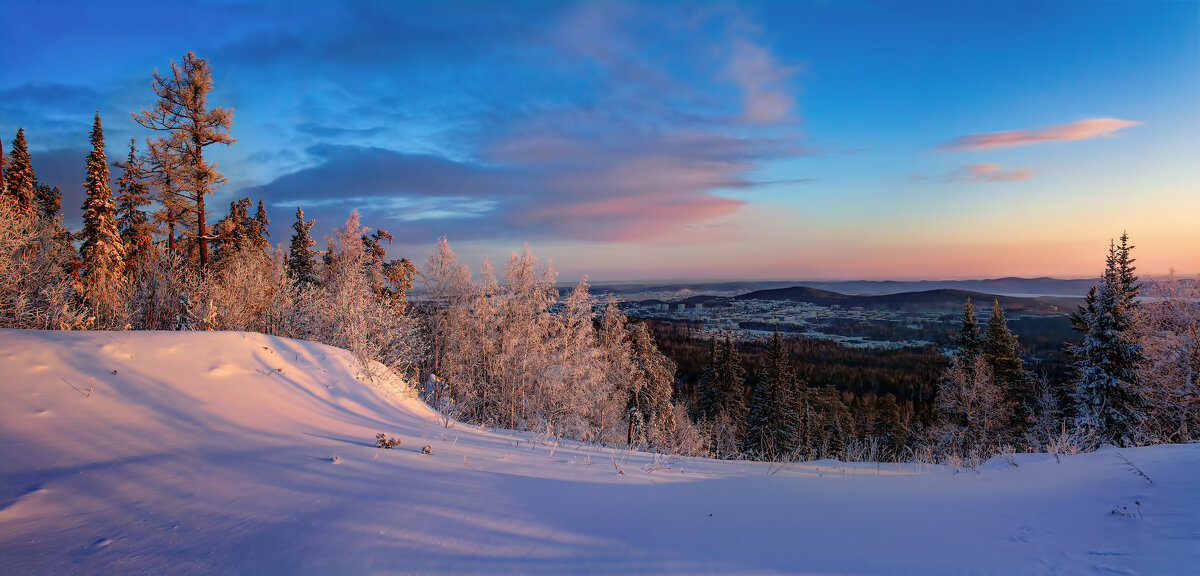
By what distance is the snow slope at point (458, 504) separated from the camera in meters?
2.57

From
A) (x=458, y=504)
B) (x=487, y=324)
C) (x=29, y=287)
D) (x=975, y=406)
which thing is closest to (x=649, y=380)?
(x=487, y=324)

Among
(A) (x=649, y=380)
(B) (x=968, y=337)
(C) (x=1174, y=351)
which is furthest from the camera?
(A) (x=649, y=380)

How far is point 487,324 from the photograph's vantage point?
2634 cm

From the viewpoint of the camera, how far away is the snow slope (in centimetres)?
257

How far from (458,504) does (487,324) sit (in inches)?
922

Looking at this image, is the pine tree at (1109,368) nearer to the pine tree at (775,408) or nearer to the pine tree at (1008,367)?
the pine tree at (1008,367)

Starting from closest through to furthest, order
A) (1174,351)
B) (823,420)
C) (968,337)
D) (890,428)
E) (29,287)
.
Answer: (1174,351), (29,287), (968,337), (890,428), (823,420)

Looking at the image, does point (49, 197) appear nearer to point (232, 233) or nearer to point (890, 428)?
point (232, 233)

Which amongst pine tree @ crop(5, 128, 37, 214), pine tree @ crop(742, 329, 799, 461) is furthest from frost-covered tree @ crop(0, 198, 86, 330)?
pine tree @ crop(742, 329, 799, 461)

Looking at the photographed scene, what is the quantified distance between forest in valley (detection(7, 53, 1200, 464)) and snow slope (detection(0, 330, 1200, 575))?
10.9ft

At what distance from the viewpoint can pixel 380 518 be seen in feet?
10.2

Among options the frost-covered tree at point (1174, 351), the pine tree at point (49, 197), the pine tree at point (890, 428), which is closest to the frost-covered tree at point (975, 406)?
the frost-covered tree at point (1174, 351)

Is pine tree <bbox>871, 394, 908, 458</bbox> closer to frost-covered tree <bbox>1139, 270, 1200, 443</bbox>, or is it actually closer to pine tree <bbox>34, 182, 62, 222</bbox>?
frost-covered tree <bbox>1139, 270, 1200, 443</bbox>

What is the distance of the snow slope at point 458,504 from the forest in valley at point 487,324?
331 centimetres
